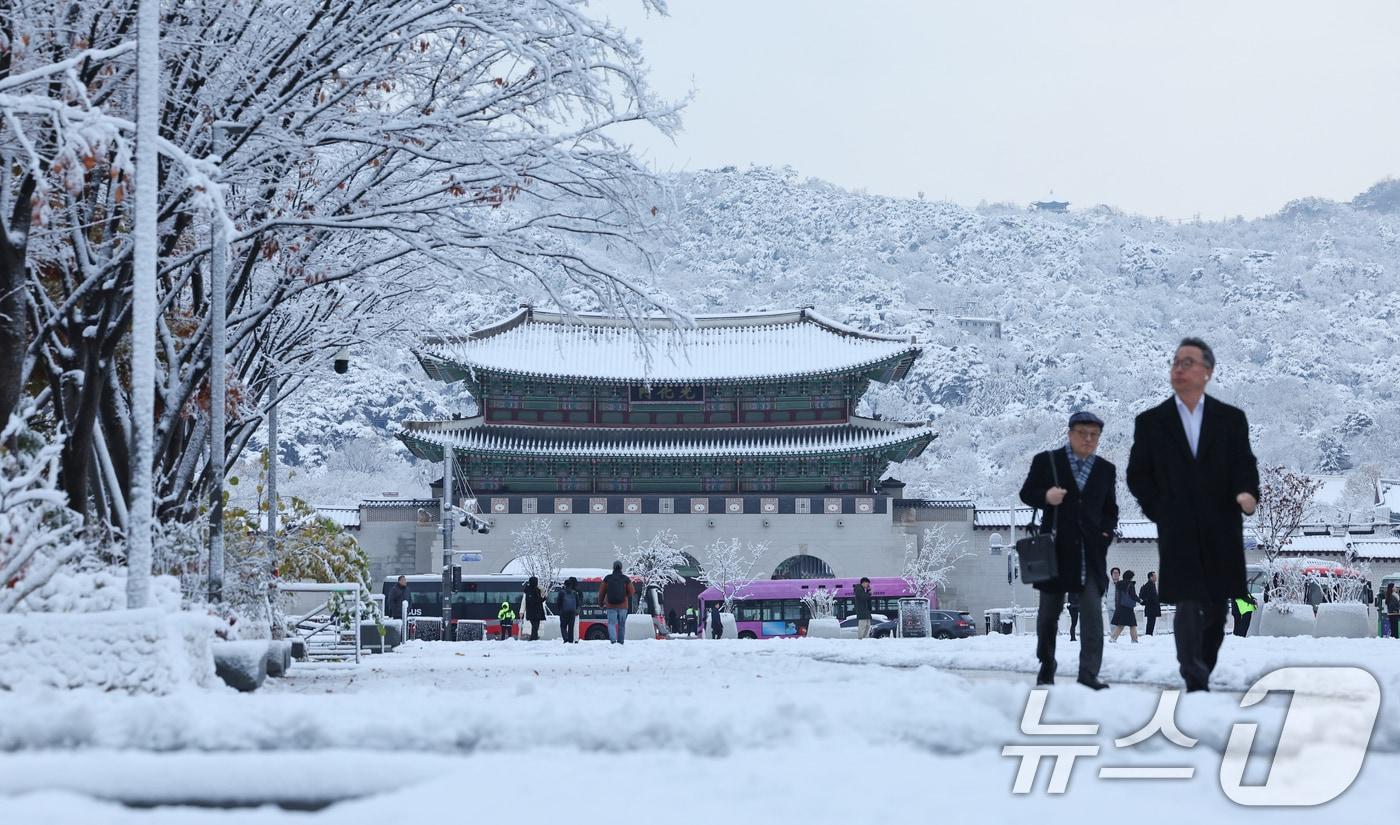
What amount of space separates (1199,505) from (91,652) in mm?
5929

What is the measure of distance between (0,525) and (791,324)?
47.9 m

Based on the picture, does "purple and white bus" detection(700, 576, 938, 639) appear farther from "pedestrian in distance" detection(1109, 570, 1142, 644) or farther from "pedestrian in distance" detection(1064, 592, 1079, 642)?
"pedestrian in distance" detection(1064, 592, 1079, 642)

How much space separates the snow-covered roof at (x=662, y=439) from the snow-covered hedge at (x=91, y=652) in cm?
4296

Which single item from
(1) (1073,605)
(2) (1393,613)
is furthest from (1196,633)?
(2) (1393,613)

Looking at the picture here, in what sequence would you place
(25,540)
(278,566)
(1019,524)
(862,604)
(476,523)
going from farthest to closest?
(1019,524)
(476,523)
(862,604)
(278,566)
(25,540)

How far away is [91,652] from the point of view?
765 centimetres

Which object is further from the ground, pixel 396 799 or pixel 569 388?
pixel 569 388

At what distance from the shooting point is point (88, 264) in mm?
12508

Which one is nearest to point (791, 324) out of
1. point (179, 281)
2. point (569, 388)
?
point (569, 388)

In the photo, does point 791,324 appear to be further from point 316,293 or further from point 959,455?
point 959,455

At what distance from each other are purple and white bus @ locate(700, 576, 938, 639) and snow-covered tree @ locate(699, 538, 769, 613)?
143cm

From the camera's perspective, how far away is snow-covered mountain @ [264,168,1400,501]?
113750mm

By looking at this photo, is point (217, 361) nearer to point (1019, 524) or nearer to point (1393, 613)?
point (1393, 613)

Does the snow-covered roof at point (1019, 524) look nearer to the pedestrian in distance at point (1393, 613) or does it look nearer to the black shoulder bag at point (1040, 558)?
the pedestrian in distance at point (1393, 613)
